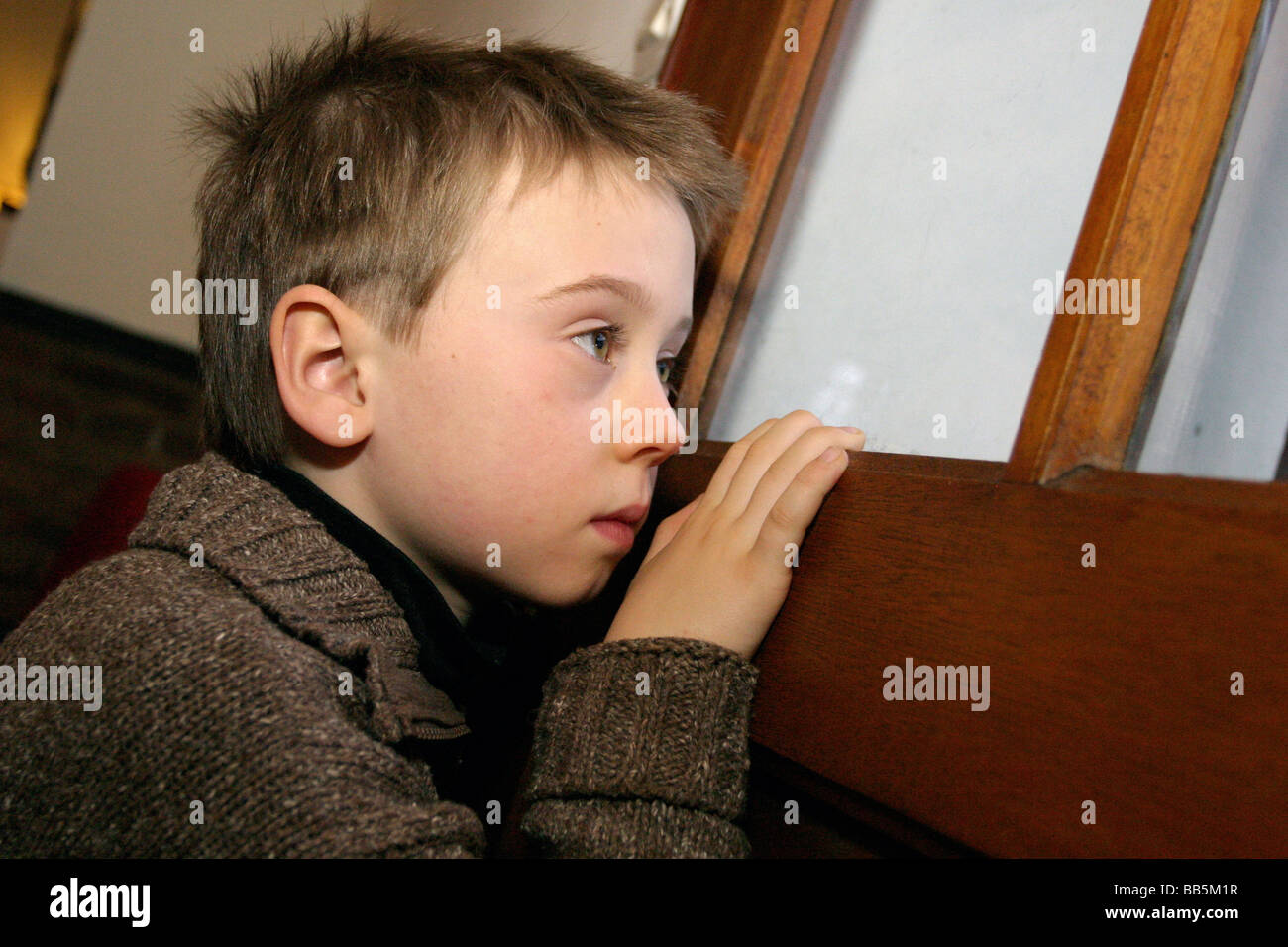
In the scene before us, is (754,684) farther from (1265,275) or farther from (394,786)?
(1265,275)

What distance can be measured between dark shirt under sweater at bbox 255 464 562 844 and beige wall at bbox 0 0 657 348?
2.20 m

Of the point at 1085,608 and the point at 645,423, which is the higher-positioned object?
the point at 645,423

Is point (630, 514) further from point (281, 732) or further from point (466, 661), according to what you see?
point (281, 732)

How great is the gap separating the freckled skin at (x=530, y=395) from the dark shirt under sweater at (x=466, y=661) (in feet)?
0.16

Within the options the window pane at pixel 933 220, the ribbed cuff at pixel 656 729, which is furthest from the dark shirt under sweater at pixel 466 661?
the window pane at pixel 933 220

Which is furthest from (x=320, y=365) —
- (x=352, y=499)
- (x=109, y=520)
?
(x=109, y=520)

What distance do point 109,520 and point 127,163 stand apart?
147cm

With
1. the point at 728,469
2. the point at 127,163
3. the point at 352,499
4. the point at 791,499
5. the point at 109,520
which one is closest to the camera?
the point at 791,499

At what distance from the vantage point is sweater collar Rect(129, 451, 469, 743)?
28.8 inches

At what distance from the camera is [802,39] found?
97 centimetres

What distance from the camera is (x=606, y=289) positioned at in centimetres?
84
